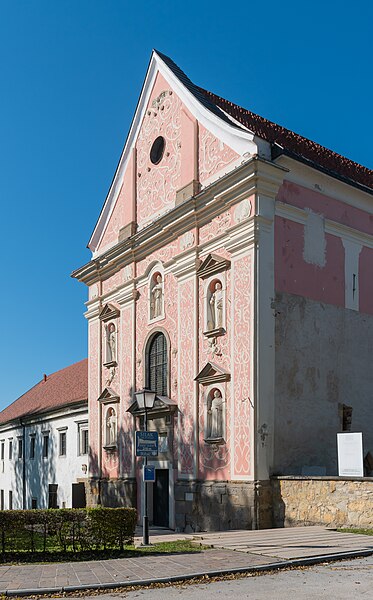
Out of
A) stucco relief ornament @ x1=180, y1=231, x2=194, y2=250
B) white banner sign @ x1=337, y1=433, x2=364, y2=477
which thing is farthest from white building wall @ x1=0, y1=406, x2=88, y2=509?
white banner sign @ x1=337, y1=433, x2=364, y2=477

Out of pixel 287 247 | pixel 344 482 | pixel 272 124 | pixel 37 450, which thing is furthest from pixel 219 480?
pixel 37 450

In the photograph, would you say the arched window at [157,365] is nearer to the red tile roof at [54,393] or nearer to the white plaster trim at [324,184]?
the white plaster trim at [324,184]

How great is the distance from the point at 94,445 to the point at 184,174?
11529 millimetres

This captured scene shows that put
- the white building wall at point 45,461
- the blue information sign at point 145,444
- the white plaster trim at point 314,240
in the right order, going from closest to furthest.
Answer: the blue information sign at point 145,444
the white plaster trim at point 314,240
the white building wall at point 45,461

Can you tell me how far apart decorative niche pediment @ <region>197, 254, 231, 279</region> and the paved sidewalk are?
331 inches

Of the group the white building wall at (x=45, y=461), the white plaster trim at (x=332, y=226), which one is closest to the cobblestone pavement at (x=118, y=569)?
the white plaster trim at (x=332, y=226)

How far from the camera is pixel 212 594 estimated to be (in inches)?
379

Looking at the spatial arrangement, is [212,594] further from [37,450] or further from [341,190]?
[37,450]

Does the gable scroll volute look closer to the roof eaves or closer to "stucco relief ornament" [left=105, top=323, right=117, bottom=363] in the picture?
"stucco relief ornament" [left=105, top=323, right=117, bottom=363]

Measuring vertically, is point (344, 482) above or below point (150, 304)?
below

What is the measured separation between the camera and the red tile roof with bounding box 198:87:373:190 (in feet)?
81.1

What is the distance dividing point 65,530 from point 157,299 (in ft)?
40.9

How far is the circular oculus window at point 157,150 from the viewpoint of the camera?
2619 cm

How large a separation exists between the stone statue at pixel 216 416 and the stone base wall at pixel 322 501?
→ 249cm
